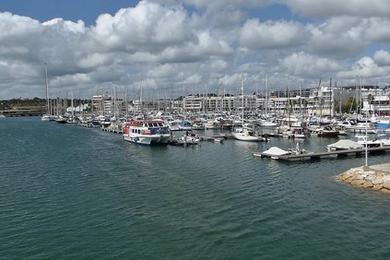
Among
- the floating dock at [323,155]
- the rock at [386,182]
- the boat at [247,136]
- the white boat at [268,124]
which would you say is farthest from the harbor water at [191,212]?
the white boat at [268,124]

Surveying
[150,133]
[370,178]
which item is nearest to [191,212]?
[370,178]

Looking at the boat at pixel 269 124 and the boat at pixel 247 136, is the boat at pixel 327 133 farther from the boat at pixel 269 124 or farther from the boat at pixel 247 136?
the boat at pixel 269 124

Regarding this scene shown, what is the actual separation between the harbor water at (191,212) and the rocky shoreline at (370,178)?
4.67 feet

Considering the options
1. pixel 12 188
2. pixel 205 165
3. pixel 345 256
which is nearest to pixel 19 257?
pixel 345 256

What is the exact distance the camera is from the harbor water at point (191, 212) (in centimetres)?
2850

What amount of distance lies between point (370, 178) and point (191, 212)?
19.1 m

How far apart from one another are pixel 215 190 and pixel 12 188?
20915mm

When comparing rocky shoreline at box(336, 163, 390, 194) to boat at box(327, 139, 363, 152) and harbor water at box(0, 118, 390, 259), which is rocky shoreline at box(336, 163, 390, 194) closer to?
harbor water at box(0, 118, 390, 259)

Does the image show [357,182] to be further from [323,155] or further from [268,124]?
[268,124]

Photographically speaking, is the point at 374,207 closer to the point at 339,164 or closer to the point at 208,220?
the point at 208,220

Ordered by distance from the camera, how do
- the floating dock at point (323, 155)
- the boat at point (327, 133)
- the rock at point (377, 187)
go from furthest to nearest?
the boat at point (327, 133) < the floating dock at point (323, 155) < the rock at point (377, 187)

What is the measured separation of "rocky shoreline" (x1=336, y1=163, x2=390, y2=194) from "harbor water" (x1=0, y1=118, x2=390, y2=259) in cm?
142

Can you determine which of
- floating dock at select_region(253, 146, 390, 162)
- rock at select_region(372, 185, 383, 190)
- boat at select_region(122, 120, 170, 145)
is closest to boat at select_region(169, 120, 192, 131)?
boat at select_region(122, 120, 170, 145)

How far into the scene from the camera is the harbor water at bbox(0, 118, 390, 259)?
2850cm
